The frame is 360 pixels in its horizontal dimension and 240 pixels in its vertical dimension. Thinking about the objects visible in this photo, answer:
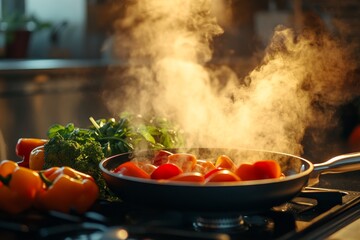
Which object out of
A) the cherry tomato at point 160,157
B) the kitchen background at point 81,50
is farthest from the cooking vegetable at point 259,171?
the kitchen background at point 81,50

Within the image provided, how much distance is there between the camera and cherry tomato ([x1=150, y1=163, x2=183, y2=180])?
52.9 inches

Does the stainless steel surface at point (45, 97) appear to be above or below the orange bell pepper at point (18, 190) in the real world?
below

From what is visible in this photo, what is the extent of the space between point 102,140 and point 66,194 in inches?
16.5

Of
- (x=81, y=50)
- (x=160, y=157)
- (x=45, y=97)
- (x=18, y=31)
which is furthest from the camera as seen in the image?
(x=81, y=50)

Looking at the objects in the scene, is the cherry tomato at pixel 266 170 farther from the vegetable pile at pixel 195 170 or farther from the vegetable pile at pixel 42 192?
the vegetable pile at pixel 42 192

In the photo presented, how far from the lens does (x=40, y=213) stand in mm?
1373

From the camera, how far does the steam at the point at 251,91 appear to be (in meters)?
1.91

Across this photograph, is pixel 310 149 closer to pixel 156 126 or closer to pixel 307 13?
pixel 156 126

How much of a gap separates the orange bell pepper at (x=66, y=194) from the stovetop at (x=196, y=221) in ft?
0.08

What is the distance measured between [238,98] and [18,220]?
799 millimetres

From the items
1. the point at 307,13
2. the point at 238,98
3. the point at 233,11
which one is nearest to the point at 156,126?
the point at 238,98

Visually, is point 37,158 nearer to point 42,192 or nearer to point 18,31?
point 42,192

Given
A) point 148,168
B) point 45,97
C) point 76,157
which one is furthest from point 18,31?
point 148,168

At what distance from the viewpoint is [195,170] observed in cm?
144
